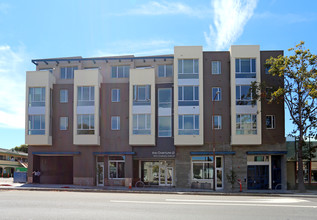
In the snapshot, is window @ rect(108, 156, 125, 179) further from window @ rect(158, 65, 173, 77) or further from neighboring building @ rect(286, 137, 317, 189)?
neighboring building @ rect(286, 137, 317, 189)

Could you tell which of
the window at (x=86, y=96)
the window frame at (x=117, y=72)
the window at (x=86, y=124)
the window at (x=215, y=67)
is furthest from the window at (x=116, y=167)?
the window at (x=215, y=67)

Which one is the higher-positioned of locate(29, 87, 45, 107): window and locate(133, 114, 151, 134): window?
locate(29, 87, 45, 107): window

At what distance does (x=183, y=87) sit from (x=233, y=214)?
20677 millimetres

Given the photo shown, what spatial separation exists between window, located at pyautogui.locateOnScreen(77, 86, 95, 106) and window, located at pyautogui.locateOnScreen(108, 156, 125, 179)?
5754 mm

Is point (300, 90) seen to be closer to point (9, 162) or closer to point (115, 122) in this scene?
point (115, 122)

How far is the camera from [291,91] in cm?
2894

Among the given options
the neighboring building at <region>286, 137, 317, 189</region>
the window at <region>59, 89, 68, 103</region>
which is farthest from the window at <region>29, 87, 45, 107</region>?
the neighboring building at <region>286, 137, 317, 189</region>

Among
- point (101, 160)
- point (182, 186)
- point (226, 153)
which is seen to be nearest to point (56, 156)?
point (101, 160)

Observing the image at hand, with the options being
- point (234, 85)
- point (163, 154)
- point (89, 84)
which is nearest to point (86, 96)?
point (89, 84)

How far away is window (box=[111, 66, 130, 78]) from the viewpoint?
35375 millimetres

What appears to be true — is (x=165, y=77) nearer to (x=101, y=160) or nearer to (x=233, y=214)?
(x=101, y=160)

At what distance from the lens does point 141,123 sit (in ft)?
110

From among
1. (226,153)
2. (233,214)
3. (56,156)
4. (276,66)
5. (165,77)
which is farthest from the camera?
(56,156)

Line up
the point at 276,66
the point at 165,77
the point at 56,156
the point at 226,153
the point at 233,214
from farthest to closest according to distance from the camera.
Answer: the point at 56,156 < the point at 165,77 < the point at 226,153 < the point at 276,66 < the point at 233,214
